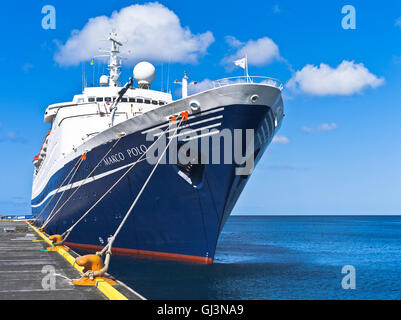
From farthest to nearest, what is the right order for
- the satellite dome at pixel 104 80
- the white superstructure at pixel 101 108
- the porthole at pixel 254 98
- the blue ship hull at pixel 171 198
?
1. the satellite dome at pixel 104 80
2. the white superstructure at pixel 101 108
3. the blue ship hull at pixel 171 198
4. the porthole at pixel 254 98

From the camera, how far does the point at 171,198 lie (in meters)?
16.6

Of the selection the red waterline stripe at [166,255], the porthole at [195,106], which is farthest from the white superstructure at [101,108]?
the porthole at [195,106]

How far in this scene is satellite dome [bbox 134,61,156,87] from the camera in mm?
26172

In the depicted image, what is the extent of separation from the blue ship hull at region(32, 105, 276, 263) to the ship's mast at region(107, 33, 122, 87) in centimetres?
1110

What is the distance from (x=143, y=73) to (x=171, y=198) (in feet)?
40.3

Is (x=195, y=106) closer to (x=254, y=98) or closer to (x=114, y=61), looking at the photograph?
(x=254, y=98)

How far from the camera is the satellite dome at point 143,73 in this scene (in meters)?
26.2

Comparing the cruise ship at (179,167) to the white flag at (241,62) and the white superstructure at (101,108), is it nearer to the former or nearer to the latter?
the white flag at (241,62)

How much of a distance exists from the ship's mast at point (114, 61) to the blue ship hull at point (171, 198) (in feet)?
36.4

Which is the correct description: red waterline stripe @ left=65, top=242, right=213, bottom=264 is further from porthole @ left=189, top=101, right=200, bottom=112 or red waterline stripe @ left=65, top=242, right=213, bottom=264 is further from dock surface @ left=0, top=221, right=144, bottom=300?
porthole @ left=189, top=101, right=200, bottom=112

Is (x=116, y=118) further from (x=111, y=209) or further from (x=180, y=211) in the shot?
(x=180, y=211)

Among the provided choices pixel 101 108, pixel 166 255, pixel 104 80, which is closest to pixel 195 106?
pixel 166 255
